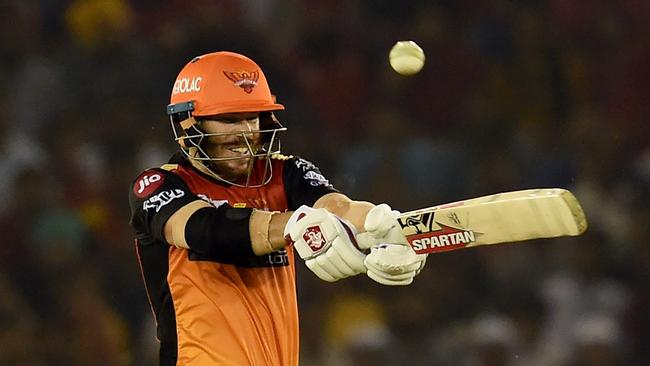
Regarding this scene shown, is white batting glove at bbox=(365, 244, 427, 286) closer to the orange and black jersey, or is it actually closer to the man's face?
the orange and black jersey

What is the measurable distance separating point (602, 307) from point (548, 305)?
260 millimetres

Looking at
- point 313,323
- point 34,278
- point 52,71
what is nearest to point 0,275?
point 34,278

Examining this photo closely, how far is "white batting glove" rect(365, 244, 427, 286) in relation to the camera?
8.86 feet

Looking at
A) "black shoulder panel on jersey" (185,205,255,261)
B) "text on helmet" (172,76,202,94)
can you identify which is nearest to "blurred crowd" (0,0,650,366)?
"text on helmet" (172,76,202,94)

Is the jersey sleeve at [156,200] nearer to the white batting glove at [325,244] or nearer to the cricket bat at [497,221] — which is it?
the white batting glove at [325,244]

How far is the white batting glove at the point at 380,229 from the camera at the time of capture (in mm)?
2754

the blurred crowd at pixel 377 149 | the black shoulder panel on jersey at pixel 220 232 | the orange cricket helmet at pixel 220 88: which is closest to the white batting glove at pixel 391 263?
the black shoulder panel on jersey at pixel 220 232

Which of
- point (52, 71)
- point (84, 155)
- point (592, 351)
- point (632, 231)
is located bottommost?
point (592, 351)

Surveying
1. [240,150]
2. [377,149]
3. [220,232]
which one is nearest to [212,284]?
[220,232]

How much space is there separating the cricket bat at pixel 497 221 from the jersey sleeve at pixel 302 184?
1.48 feet

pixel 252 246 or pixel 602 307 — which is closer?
pixel 252 246

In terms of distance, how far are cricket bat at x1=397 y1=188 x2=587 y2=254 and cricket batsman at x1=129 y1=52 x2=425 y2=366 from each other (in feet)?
0.19

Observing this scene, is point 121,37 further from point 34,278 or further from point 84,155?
point 34,278

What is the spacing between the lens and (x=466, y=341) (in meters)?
5.42
